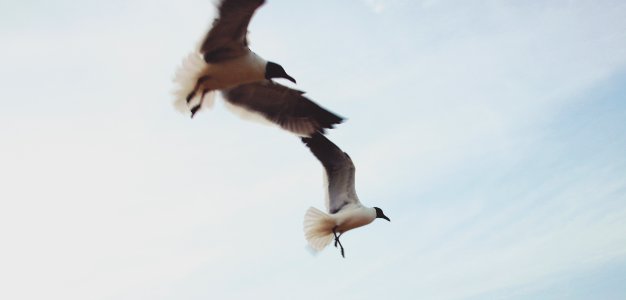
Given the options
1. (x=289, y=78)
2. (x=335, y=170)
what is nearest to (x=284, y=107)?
(x=289, y=78)

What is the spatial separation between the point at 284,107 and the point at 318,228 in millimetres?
1763

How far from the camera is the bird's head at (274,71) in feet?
32.3

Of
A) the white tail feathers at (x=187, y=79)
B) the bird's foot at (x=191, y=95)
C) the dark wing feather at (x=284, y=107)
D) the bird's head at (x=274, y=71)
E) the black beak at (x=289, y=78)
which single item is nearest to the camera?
the white tail feathers at (x=187, y=79)

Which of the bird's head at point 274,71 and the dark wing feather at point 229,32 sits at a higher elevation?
the bird's head at point 274,71

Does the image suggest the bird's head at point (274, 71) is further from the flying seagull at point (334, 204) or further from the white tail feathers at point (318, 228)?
the white tail feathers at point (318, 228)

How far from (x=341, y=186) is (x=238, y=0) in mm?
3908

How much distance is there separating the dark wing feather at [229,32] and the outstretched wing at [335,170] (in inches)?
90.6

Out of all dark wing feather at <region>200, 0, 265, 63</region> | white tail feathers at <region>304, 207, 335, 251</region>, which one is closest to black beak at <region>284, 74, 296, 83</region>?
dark wing feather at <region>200, 0, 265, 63</region>

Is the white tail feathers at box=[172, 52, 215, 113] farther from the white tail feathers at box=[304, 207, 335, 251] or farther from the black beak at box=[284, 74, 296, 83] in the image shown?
the white tail feathers at box=[304, 207, 335, 251]

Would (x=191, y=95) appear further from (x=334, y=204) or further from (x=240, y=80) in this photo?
(x=334, y=204)

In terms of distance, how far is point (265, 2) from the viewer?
8.57 meters

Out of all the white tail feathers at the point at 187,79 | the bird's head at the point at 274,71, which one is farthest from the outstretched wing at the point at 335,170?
the white tail feathers at the point at 187,79

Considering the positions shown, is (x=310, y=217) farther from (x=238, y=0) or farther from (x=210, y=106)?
(x=238, y=0)

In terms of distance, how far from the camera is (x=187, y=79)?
9648mm
